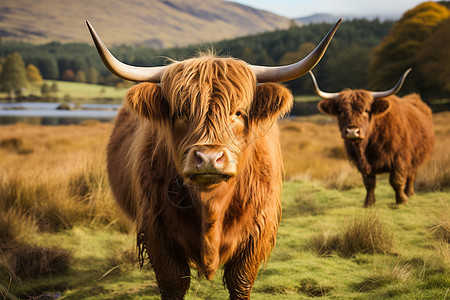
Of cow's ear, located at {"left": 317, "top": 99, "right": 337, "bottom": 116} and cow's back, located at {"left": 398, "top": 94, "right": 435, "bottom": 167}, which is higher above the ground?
cow's ear, located at {"left": 317, "top": 99, "right": 337, "bottom": 116}

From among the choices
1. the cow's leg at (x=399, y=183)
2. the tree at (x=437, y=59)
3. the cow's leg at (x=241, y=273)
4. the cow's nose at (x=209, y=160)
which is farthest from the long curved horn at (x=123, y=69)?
the tree at (x=437, y=59)

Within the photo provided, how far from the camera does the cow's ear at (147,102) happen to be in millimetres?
2123

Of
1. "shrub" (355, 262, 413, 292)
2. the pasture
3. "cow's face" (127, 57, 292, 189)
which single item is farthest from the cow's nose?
"shrub" (355, 262, 413, 292)

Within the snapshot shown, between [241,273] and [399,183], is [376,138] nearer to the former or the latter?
[399,183]

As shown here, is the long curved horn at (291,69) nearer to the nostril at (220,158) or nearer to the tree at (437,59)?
the nostril at (220,158)

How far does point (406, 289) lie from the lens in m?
2.61

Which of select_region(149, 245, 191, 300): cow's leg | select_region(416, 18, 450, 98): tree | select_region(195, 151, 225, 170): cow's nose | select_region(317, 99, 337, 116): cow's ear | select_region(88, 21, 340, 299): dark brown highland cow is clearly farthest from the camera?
select_region(416, 18, 450, 98): tree

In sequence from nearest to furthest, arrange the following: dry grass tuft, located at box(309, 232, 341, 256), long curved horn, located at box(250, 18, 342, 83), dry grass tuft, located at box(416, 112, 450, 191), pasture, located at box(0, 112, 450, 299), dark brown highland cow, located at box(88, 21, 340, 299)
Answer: long curved horn, located at box(250, 18, 342, 83), dark brown highland cow, located at box(88, 21, 340, 299), pasture, located at box(0, 112, 450, 299), dry grass tuft, located at box(309, 232, 341, 256), dry grass tuft, located at box(416, 112, 450, 191)

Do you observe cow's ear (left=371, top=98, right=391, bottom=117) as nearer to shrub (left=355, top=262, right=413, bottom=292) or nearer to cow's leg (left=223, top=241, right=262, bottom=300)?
shrub (left=355, top=262, right=413, bottom=292)

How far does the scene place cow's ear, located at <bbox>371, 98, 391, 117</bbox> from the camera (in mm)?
5438

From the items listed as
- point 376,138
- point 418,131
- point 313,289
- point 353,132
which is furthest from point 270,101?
point 418,131

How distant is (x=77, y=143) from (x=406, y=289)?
13.5m

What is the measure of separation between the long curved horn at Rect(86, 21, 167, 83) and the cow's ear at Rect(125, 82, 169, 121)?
0.12m

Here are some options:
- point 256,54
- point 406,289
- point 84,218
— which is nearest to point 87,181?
point 84,218
